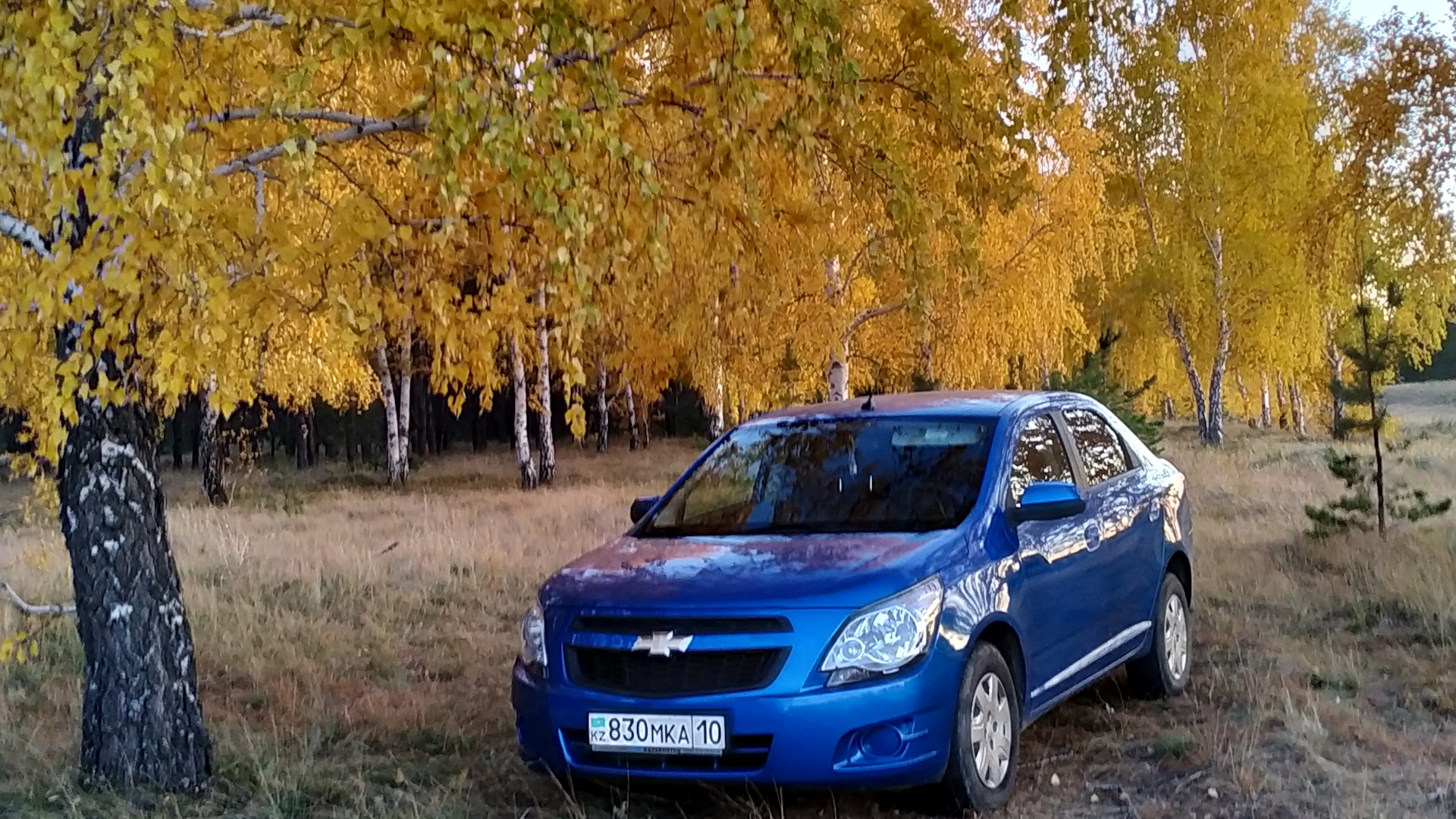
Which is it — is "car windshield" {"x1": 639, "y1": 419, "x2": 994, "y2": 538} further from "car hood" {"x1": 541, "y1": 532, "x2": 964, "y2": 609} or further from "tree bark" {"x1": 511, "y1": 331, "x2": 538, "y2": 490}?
"tree bark" {"x1": 511, "y1": 331, "x2": 538, "y2": 490}

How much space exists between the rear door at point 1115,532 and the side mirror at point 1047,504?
644 mm

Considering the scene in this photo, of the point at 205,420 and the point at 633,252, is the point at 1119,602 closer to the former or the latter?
the point at 633,252

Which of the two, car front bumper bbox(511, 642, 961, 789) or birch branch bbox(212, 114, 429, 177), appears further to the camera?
birch branch bbox(212, 114, 429, 177)

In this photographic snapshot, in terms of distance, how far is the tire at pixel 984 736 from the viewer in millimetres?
4277

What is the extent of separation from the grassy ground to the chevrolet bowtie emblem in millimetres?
731

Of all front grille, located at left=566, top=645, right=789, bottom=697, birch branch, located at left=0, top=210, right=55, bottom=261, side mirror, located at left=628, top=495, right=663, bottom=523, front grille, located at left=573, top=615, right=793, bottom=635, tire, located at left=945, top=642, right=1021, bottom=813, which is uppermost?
birch branch, located at left=0, top=210, right=55, bottom=261

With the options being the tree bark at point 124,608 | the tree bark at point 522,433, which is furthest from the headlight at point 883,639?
the tree bark at point 522,433

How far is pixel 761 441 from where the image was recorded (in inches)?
224

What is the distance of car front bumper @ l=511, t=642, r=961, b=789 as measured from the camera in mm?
4039

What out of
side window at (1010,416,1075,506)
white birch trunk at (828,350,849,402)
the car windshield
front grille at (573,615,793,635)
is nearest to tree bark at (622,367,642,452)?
white birch trunk at (828,350,849,402)

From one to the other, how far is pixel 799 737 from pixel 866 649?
1.24 feet

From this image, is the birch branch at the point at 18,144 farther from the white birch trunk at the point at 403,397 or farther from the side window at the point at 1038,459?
the white birch trunk at the point at 403,397

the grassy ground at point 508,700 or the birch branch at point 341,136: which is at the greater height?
the birch branch at point 341,136

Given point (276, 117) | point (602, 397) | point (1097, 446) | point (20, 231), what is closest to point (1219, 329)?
point (602, 397)
